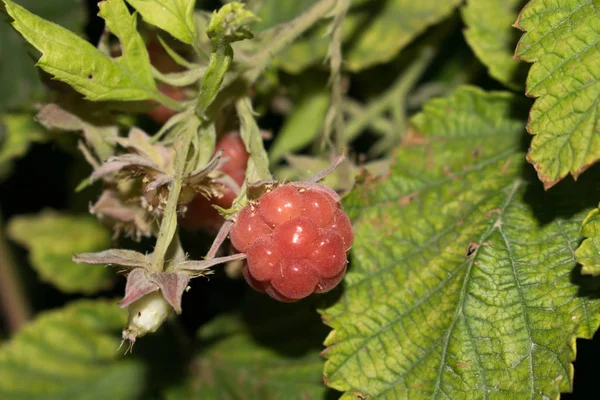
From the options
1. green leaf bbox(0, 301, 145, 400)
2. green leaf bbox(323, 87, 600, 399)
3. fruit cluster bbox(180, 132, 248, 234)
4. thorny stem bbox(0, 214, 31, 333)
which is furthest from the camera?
thorny stem bbox(0, 214, 31, 333)

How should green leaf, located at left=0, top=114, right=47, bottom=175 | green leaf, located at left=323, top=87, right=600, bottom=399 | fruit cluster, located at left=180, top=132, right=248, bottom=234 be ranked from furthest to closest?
1. green leaf, located at left=0, top=114, right=47, bottom=175
2. fruit cluster, located at left=180, top=132, right=248, bottom=234
3. green leaf, located at left=323, top=87, right=600, bottom=399

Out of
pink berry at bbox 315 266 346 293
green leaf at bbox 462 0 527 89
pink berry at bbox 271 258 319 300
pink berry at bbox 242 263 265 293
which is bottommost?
pink berry at bbox 242 263 265 293

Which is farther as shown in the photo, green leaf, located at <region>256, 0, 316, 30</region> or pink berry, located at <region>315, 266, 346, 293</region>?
green leaf, located at <region>256, 0, 316, 30</region>

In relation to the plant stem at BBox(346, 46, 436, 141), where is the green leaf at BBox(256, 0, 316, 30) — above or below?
above

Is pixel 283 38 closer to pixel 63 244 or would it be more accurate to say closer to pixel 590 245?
pixel 590 245

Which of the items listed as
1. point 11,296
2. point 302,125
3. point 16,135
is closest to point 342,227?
point 302,125

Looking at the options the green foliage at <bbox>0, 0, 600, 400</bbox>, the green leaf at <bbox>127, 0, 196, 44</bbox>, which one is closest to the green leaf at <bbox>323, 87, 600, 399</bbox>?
the green foliage at <bbox>0, 0, 600, 400</bbox>

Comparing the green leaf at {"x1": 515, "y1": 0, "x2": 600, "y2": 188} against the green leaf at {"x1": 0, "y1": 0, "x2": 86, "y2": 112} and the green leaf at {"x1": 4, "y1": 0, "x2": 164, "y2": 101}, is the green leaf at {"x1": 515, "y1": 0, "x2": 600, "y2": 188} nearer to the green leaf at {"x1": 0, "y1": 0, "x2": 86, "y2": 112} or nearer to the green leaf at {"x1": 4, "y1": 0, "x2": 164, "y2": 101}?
the green leaf at {"x1": 4, "y1": 0, "x2": 164, "y2": 101}

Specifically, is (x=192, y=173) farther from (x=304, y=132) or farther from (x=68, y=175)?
(x=68, y=175)
